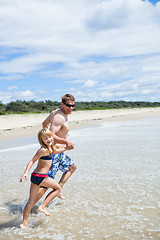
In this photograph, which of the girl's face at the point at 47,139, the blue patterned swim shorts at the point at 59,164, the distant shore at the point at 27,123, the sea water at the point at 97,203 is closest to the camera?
the sea water at the point at 97,203

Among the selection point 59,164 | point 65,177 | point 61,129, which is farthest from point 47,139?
point 65,177

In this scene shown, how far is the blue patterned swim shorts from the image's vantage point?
4.09 m

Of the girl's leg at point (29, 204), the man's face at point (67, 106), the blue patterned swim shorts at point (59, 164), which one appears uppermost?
the man's face at point (67, 106)

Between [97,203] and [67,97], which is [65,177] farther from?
[67,97]

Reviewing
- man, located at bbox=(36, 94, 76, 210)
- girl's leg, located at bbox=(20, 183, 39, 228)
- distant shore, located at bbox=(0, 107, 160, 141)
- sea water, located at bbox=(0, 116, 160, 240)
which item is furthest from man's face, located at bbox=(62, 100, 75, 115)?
distant shore, located at bbox=(0, 107, 160, 141)

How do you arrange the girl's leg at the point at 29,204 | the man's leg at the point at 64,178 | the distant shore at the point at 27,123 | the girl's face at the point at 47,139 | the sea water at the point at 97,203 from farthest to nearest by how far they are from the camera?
the distant shore at the point at 27,123 < the man's leg at the point at 64,178 < the girl's face at the point at 47,139 < the girl's leg at the point at 29,204 < the sea water at the point at 97,203

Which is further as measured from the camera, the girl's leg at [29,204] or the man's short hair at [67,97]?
the man's short hair at [67,97]

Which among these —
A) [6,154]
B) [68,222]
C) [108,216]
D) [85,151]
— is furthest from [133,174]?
[6,154]

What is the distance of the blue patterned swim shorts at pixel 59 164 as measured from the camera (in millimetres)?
4094

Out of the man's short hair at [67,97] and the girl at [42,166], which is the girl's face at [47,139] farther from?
the man's short hair at [67,97]

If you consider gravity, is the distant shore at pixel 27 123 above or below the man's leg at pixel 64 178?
above

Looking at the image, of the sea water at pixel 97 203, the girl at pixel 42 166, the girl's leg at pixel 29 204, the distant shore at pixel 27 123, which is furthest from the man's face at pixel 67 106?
the distant shore at pixel 27 123

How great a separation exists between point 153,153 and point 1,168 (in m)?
4.26

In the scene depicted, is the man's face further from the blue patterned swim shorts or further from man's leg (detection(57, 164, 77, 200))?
man's leg (detection(57, 164, 77, 200))
